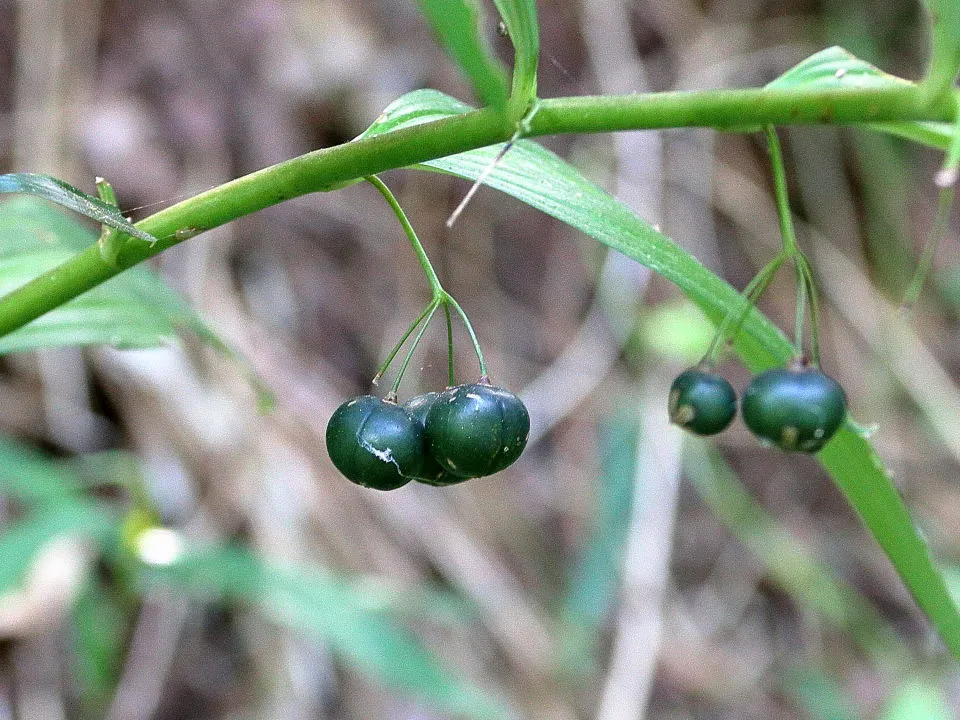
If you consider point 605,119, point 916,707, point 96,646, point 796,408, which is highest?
point 605,119

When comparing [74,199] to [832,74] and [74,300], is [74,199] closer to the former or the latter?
[74,300]

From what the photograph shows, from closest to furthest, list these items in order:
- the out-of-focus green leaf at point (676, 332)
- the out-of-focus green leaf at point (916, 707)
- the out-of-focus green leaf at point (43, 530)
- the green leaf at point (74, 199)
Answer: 1. the green leaf at point (74, 199)
2. the out-of-focus green leaf at point (43, 530)
3. the out-of-focus green leaf at point (916, 707)
4. the out-of-focus green leaf at point (676, 332)

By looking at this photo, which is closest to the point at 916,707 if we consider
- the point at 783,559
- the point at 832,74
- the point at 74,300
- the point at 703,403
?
the point at 783,559

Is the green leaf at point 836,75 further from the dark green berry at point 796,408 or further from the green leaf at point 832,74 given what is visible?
the dark green berry at point 796,408

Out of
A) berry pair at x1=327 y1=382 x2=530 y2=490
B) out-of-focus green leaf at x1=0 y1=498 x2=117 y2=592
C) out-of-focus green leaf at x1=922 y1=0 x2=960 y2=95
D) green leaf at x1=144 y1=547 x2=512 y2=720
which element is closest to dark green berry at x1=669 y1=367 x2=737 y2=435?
berry pair at x1=327 y1=382 x2=530 y2=490

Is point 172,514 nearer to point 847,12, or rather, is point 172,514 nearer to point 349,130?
point 349,130

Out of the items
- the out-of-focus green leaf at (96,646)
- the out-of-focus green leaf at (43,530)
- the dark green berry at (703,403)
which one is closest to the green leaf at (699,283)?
the dark green berry at (703,403)
